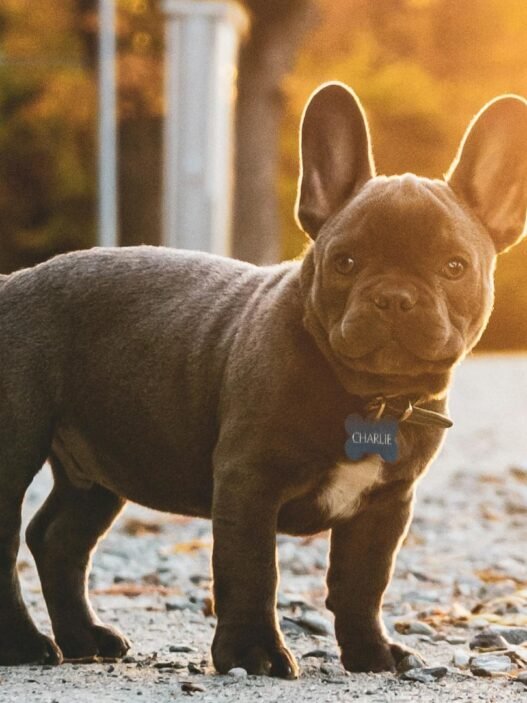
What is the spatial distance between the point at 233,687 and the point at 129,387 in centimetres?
103

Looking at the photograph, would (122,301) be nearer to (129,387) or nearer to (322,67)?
(129,387)

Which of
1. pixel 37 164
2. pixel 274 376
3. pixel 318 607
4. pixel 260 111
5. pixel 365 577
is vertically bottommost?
pixel 37 164

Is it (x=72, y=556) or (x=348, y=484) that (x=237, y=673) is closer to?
(x=348, y=484)

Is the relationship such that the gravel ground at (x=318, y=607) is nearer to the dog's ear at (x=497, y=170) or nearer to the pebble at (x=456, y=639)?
the pebble at (x=456, y=639)

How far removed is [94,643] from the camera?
498 centimetres

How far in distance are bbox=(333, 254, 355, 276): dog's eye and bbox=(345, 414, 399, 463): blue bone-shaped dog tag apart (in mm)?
416

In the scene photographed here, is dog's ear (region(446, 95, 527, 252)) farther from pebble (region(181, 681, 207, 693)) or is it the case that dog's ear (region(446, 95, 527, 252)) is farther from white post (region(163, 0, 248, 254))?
white post (region(163, 0, 248, 254))

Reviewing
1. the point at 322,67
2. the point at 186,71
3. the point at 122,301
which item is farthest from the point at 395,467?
the point at 322,67

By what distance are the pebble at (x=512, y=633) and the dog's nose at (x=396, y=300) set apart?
188cm

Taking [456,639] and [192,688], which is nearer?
[192,688]

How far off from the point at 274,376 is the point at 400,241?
1.80ft

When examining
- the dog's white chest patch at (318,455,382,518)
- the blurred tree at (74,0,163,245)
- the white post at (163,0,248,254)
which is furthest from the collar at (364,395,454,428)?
the blurred tree at (74,0,163,245)

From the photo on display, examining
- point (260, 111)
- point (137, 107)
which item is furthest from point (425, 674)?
point (260, 111)

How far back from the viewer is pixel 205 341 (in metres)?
4.61
